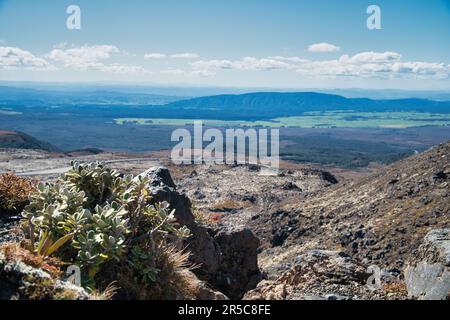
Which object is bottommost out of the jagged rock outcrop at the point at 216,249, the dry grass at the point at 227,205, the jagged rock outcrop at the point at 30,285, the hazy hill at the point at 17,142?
the dry grass at the point at 227,205

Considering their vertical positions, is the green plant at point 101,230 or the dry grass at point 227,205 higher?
the green plant at point 101,230

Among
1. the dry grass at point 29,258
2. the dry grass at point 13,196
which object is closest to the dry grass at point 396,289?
the dry grass at point 29,258

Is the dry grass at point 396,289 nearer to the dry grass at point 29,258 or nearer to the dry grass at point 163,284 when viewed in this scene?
the dry grass at point 163,284

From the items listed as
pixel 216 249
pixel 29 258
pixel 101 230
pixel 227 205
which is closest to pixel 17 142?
pixel 227 205

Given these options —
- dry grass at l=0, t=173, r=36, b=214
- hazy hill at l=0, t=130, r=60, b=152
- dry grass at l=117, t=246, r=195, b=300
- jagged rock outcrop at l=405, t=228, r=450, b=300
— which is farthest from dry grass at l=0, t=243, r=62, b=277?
hazy hill at l=0, t=130, r=60, b=152

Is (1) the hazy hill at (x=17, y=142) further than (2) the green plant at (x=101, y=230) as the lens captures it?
Yes

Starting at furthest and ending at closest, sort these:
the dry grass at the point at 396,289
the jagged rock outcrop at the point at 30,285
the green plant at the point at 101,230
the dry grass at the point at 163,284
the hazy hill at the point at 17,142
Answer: the hazy hill at the point at 17,142, the dry grass at the point at 396,289, the dry grass at the point at 163,284, the green plant at the point at 101,230, the jagged rock outcrop at the point at 30,285

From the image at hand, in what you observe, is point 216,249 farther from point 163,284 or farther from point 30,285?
point 30,285
